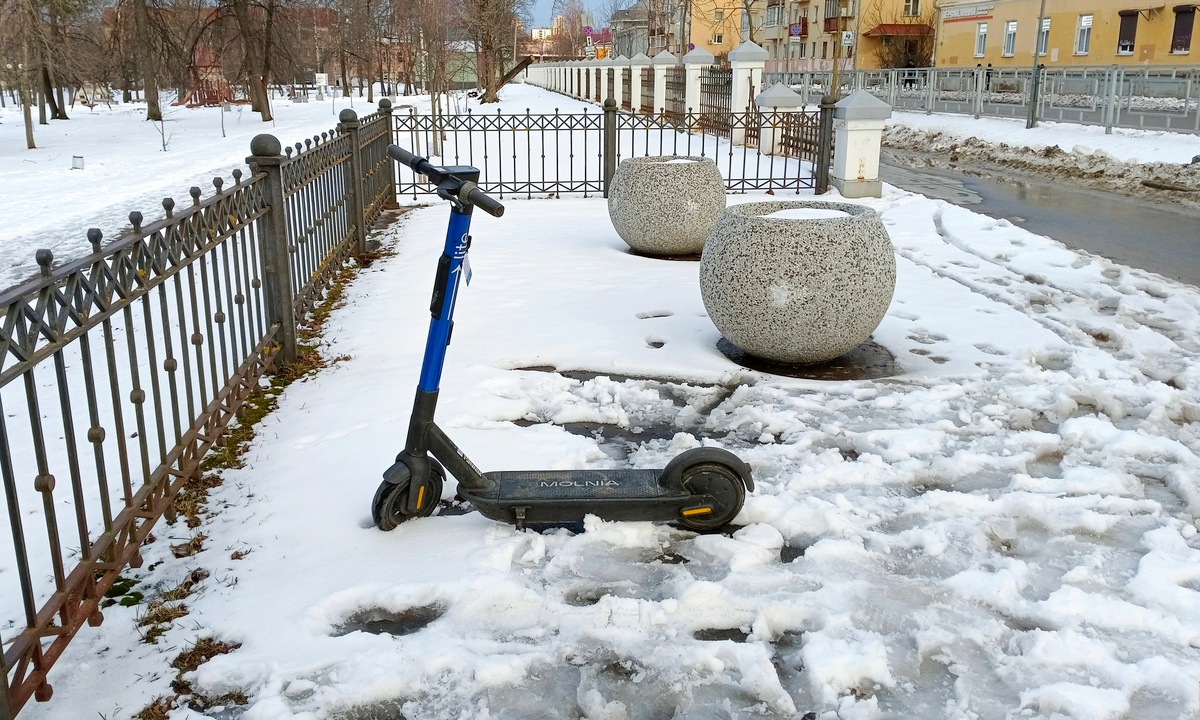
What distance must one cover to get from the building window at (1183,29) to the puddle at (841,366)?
35.5m

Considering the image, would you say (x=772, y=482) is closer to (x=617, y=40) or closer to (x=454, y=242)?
(x=454, y=242)

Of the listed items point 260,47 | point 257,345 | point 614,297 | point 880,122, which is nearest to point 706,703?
point 257,345

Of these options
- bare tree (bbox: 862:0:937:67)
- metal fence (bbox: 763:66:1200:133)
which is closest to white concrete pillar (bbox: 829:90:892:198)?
metal fence (bbox: 763:66:1200:133)

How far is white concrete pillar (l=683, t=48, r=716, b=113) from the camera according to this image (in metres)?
22.9

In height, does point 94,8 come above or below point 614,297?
above

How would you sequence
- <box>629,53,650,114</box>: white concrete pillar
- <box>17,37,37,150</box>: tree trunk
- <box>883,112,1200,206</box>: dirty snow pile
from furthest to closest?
<box>629,53,650,114</box>: white concrete pillar
<box>17,37,37,150</box>: tree trunk
<box>883,112,1200,206</box>: dirty snow pile

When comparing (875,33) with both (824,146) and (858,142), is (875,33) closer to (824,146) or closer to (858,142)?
(824,146)

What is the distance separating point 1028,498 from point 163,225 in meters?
3.71

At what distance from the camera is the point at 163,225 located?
12.3 feet

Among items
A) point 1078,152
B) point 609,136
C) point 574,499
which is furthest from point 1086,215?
point 574,499

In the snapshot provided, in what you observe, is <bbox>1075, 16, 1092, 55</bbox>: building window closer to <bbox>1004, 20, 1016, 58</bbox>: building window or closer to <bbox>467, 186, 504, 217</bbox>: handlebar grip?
<bbox>1004, 20, 1016, 58</bbox>: building window

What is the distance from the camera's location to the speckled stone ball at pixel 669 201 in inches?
352

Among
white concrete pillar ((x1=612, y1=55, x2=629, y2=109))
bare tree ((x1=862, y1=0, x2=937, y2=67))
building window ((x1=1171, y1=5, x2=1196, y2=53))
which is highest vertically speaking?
bare tree ((x1=862, y1=0, x2=937, y2=67))

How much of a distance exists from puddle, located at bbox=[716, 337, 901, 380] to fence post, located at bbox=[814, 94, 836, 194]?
7.82 m
